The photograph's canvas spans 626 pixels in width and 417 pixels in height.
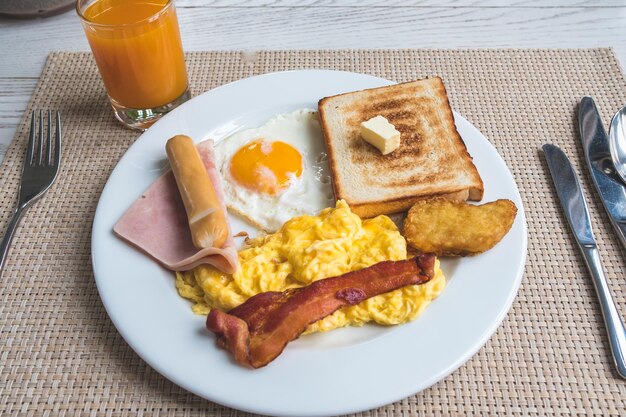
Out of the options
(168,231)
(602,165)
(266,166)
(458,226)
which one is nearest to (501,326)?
(458,226)

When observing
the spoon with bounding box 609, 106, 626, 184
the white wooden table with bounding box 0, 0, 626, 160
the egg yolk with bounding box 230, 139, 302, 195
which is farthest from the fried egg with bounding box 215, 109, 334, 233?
the spoon with bounding box 609, 106, 626, 184

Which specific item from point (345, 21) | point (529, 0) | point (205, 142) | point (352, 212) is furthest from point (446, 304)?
point (529, 0)

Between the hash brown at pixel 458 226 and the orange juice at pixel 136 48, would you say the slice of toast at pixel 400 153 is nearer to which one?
the hash brown at pixel 458 226

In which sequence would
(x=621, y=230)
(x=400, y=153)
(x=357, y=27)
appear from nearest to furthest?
(x=621, y=230)
(x=400, y=153)
(x=357, y=27)

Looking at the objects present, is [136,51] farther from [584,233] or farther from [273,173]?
[584,233]

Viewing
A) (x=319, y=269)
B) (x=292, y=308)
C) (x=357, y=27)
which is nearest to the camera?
(x=292, y=308)

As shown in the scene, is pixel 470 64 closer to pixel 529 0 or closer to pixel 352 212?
pixel 529 0

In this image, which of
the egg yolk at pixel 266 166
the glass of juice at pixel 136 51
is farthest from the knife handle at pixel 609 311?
the glass of juice at pixel 136 51
